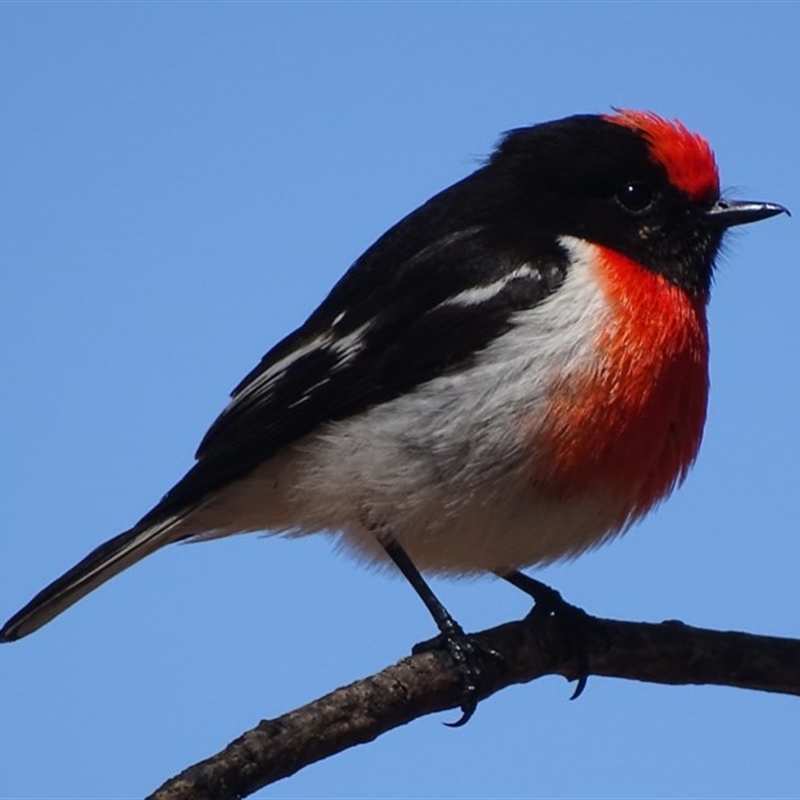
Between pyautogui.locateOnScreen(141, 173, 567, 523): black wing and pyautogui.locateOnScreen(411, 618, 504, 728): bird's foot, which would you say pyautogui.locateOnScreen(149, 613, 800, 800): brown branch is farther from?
pyautogui.locateOnScreen(141, 173, 567, 523): black wing

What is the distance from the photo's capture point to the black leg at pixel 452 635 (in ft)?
15.8

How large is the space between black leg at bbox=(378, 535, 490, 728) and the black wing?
1.77ft

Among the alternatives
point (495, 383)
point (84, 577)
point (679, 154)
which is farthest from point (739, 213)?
point (84, 577)

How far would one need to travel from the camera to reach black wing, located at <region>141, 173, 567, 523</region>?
5395 millimetres

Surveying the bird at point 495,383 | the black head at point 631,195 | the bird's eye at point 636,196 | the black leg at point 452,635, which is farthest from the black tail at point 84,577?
the bird's eye at point 636,196

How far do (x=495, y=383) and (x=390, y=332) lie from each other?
0.51 metres

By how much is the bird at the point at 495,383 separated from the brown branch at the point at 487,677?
25 centimetres

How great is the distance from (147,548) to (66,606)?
0.35m

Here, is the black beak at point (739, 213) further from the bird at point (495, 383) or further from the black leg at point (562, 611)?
the black leg at point (562, 611)

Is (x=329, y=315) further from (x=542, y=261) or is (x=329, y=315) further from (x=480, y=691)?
(x=480, y=691)

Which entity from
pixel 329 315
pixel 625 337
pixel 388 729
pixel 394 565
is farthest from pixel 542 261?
pixel 388 729

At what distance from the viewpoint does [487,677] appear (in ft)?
16.1

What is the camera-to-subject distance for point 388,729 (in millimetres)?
4125

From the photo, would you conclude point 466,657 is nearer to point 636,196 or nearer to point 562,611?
point 562,611
